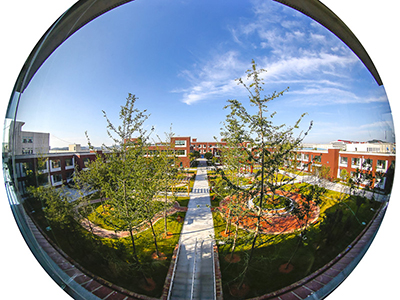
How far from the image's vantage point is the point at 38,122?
200cm

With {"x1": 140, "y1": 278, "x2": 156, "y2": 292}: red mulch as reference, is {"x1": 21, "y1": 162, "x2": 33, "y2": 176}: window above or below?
above

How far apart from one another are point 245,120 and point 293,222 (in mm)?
1743

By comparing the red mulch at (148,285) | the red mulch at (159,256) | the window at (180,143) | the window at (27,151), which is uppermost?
the window at (180,143)

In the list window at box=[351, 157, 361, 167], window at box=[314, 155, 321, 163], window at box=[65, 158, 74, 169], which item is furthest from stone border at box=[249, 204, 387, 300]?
window at box=[65, 158, 74, 169]

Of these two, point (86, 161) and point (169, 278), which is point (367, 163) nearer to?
point (169, 278)

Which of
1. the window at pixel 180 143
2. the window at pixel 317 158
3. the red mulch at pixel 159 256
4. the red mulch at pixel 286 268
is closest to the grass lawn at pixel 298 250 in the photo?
the red mulch at pixel 286 268

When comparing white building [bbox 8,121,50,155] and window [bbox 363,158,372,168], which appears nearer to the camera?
white building [bbox 8,121,50,155]

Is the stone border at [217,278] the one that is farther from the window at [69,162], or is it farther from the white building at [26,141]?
the white building at [26,141]

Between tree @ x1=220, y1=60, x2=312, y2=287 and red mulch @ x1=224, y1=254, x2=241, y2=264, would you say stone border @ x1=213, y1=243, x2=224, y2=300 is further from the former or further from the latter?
tree @ x1=220, y1=60, x2=312, y2=287

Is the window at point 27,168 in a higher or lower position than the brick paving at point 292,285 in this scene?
higher

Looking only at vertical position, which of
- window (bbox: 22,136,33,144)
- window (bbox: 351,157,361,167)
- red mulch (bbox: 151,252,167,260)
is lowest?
red mulch (bbox: 151,252,167,260)

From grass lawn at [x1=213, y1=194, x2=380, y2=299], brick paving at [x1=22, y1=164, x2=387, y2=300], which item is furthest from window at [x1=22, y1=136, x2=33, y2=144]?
grass lawn at [x1=213, y1=194, x2=380, y2=299]

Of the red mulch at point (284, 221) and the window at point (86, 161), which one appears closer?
the window at point (86, 161)

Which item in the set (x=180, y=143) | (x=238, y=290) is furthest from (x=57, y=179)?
(x=238, y=290)
